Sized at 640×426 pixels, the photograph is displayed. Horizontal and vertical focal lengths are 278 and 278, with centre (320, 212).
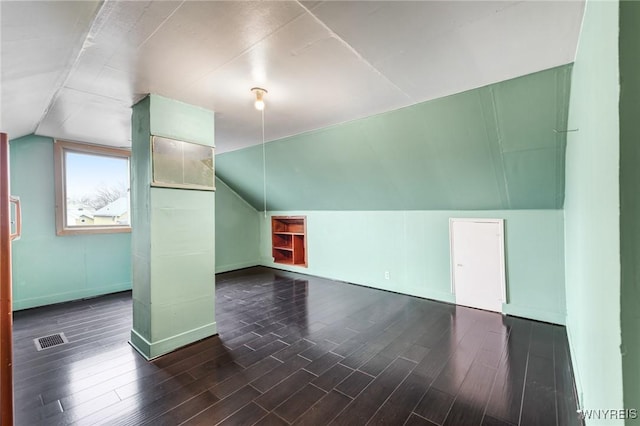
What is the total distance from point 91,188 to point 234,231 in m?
2.71

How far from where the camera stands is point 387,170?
377 centimetres

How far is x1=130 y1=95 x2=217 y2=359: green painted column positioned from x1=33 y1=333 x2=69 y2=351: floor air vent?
80 cm

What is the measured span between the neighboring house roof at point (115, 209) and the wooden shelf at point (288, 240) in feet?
9.35

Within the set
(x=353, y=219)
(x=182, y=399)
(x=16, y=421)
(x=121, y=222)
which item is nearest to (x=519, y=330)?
(x=353, y=219)

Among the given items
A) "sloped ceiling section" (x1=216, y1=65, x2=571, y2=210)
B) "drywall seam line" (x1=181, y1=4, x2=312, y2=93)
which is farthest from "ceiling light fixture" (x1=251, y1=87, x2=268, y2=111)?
"sloped ceiling section" (x1=216, y1=65, x2=571, y2=210)

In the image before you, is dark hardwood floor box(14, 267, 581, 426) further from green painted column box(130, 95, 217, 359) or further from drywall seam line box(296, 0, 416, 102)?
drywall seam line box(296, 0, 416, 102)

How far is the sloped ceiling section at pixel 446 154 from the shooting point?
240cm

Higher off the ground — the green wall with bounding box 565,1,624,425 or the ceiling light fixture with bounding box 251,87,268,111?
the ceiling light fixture with bounding box 251,87,268,111

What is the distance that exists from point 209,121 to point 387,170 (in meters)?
2.28

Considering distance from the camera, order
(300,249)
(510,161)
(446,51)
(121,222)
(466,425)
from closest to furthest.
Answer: (466,425) → (446,51) → (510,161) → (121,222) → (300,249)

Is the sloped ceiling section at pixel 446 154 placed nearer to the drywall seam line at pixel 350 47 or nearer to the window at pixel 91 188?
the drywall seam line at pixel 350 47

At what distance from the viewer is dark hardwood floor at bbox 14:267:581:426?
183 centimetres

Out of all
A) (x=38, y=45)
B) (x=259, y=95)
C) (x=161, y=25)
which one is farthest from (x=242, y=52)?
(x=38, y=45)

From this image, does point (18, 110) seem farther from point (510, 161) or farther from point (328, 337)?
point (510, 161)
